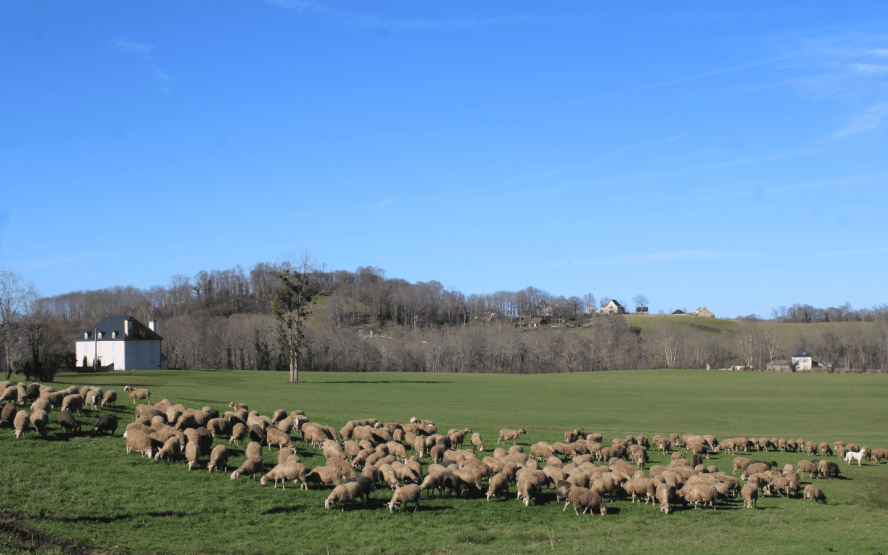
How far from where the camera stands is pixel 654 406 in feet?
159

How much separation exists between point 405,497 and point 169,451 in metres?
8.01

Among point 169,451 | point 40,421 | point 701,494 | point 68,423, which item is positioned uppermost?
point 40,421

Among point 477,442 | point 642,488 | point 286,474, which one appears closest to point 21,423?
point 286,474

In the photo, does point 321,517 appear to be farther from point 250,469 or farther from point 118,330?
point 118,330

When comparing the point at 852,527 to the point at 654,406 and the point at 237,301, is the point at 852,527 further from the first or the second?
the point at 237,301

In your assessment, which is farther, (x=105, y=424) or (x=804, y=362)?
(x=804, y=362)

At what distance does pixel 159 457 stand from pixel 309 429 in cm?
600

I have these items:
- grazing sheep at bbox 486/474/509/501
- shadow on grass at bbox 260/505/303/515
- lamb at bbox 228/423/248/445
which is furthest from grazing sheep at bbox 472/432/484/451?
shadow on grass at bbox 260/505/303/515

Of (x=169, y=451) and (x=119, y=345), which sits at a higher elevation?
(x=119, y=345)

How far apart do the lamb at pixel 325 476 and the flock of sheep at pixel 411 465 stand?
0.03m

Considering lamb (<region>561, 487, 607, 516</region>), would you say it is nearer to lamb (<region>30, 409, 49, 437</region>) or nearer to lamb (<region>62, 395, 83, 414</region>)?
lamb (<region>30, 409, 49, 437</region>)

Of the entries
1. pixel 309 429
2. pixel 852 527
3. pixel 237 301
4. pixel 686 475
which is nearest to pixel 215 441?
pixel 309 429

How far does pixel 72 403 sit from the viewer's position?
2258 cm

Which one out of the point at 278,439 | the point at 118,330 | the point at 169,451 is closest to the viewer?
the point at 169,451
